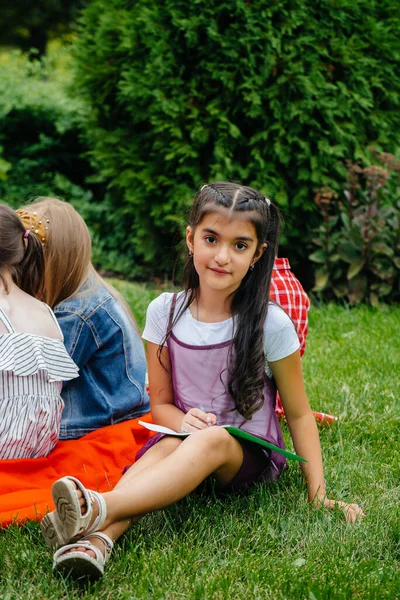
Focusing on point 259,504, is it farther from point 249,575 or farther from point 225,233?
point 225,233

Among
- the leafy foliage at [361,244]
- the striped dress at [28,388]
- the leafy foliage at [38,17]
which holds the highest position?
the striped dress at [28,388]

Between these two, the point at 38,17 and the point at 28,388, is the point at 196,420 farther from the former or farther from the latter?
the point at 38,17

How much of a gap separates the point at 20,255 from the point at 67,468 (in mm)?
833

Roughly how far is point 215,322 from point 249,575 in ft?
2.97

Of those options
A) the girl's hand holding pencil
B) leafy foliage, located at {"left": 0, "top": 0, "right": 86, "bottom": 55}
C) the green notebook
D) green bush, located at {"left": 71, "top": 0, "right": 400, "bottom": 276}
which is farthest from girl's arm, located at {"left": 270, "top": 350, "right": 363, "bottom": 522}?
leafy foliage, located at {"left": 0, "top": 0, "right": 86, "bottom": 55}

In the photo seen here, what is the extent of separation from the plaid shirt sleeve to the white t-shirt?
2.10 feet

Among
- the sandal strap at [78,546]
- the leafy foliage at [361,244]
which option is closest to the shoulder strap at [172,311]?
the sandal strap at [78,546]

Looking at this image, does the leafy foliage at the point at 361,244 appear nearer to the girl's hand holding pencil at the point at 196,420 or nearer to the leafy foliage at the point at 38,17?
the girl's hand holding pencil at the point at 196,420

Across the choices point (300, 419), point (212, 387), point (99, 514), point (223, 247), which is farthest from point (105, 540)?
point (223, 247)

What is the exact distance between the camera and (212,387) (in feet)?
8.72

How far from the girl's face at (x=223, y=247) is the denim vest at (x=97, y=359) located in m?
0.69

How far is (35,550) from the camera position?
2.24m

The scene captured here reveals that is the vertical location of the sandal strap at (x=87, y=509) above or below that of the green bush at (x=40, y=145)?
above

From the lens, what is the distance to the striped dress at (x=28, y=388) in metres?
2.63
